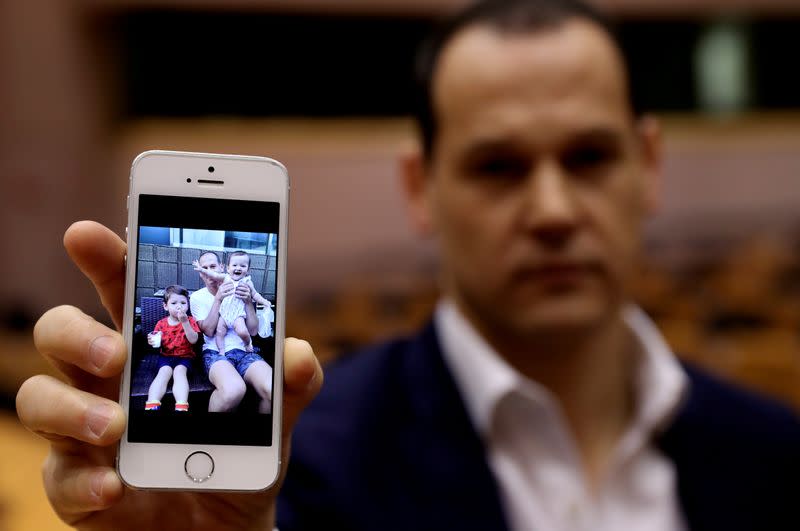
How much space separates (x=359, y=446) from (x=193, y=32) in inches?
128

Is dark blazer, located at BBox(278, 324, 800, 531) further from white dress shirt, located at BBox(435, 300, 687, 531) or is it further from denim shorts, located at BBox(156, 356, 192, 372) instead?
denim shorts, located at BBox(156, 356, 192, 372)

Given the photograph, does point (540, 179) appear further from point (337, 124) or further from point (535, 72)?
point (337, 124)

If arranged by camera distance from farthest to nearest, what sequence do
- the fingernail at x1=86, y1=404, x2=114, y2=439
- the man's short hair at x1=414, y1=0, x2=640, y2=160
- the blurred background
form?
the blurred background < the man's short hair at x1=414, y1=0, x2=640, y2=160 < the fingernail at x1=86, y1=404, x2=114, y2=439

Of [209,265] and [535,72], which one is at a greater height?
[535,72]

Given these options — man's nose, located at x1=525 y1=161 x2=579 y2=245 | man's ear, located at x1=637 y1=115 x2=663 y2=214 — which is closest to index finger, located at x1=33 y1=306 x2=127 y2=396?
man's nose, located at x1=525 y1=161 x2=579 y2=245

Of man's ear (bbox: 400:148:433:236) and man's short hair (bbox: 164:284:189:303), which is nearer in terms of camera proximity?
man's short hair (bbox: 164:284:189:303)

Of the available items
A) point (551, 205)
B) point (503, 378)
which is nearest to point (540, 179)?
point (551, 205)

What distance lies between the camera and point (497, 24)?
2.31 feet

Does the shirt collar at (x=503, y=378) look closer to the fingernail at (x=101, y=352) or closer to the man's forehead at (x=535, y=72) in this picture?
the man's forehead at (x=535, y=72)

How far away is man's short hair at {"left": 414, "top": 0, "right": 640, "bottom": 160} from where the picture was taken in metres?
0.69

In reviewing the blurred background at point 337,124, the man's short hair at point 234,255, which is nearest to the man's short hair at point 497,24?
the man's short hair at point 234,255

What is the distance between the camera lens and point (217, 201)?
37 cm

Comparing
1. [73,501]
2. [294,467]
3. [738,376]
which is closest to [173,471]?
[73,501]

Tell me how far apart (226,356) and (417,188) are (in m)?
0.45
